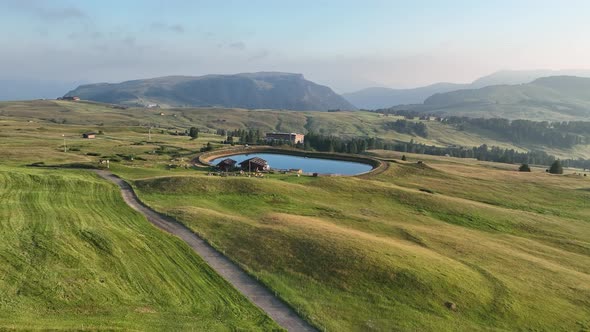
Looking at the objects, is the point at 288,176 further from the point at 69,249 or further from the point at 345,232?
the point at 69,249

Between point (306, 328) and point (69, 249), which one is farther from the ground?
point (69, 249)

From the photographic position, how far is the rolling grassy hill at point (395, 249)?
104 feet

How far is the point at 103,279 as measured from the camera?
30.7m

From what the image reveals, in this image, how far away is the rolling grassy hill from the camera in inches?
1244

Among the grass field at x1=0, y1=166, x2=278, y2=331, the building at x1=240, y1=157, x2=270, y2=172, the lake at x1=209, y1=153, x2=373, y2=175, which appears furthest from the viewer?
the lake at x1=209, y1=153, x2=373, y2=175

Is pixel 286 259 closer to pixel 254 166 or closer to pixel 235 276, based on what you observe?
pixel 235 276

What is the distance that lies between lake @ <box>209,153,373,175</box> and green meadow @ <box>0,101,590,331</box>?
37.3 meters

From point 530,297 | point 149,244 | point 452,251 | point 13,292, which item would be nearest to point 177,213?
point 149,244

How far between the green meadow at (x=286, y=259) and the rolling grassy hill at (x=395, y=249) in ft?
0.58

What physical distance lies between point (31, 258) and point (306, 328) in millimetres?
23118

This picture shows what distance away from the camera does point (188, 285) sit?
105 ft

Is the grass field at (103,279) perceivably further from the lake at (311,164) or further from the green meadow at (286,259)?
the lake at (311,164)

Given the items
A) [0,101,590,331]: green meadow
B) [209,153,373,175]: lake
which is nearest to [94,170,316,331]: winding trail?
[0,101,590,331]: green meadow

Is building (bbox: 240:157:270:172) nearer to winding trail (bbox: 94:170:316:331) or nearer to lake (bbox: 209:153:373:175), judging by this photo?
lake (bbox: 209:153:373:175)
